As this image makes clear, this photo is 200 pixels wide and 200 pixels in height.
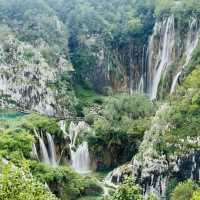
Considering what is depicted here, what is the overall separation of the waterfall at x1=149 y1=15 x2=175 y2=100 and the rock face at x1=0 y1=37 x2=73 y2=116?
382 inches

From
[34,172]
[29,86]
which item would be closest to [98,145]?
[34,172]

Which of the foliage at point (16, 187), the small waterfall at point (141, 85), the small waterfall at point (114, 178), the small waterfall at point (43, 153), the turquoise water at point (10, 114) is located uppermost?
the foliage at point (16, 187)

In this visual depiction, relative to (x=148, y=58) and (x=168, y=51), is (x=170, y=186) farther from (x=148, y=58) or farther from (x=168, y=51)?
(x=148, y=58)

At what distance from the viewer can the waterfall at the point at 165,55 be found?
2180 inches

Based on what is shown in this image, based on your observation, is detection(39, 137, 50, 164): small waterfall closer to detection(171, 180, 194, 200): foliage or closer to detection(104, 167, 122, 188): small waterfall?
detection(104, 167, 122, 188): small waterfall

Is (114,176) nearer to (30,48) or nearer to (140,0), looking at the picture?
(30,48)

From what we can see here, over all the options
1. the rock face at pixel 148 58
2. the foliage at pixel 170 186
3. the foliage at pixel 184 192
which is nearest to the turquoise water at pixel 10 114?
the rock face at pixel 148 58

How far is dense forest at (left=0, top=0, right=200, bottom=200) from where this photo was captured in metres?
34.4

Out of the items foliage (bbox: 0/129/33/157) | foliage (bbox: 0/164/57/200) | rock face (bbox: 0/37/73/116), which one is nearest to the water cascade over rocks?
foliage (bbox: 0/129/33/157)

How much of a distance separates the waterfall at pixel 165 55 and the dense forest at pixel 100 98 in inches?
5.4

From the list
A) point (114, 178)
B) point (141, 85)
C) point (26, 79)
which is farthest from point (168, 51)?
point (114, 178)

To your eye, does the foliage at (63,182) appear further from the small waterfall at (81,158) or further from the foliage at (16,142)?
the small waterfall at (81,158)

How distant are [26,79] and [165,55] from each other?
45.5 feet

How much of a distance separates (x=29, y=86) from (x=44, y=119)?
42.0ft
